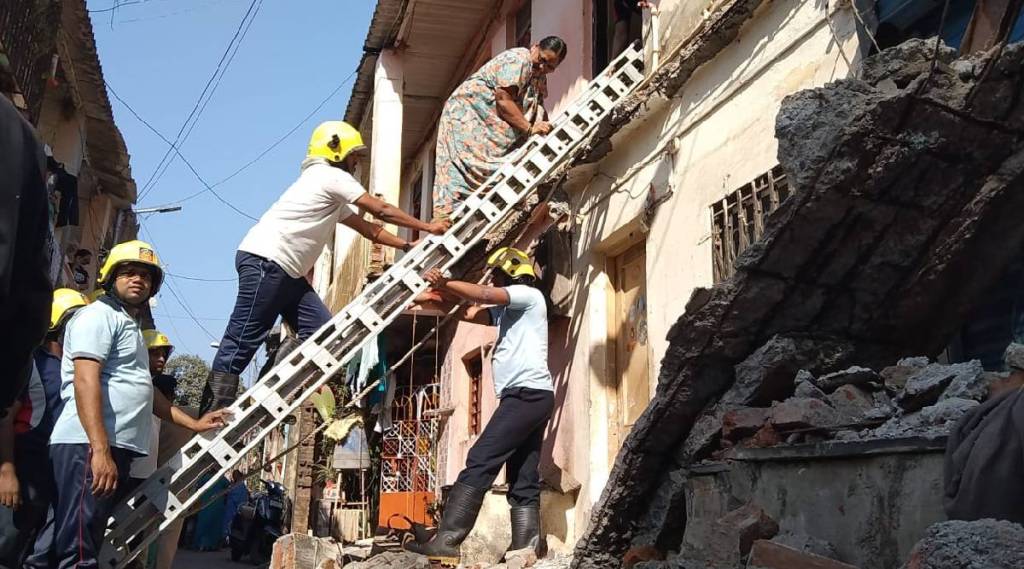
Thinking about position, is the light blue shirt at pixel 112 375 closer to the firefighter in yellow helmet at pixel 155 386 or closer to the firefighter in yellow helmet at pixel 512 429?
the firefighter in yellow helmet at pixel 155 386

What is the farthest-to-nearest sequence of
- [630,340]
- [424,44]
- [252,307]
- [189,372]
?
[189,372]
[424,44]
[630,340]
[252,307]

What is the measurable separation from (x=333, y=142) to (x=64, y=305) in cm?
203

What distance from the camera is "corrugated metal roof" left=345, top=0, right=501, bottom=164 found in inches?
441

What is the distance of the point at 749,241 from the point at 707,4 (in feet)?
6.57

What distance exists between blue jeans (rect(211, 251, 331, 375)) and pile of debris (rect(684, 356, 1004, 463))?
280 cm

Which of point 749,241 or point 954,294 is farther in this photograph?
point 749,241

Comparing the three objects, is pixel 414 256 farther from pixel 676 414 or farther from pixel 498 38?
pixel 498 38

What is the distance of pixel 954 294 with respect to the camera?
3.95 meters

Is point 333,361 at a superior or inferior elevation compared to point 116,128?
inferior

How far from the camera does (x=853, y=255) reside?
3816mm

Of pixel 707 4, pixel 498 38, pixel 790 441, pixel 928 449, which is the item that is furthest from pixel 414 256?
pixel 498 38

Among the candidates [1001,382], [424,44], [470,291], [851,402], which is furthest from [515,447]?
[424,44]

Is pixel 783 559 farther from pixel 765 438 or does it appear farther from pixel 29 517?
pixel 29 517

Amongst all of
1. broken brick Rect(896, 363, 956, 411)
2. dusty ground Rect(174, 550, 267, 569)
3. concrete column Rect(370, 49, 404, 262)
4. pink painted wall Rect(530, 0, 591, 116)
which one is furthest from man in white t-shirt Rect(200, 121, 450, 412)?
dusty ground Rect(174, 550, 267, 569)
